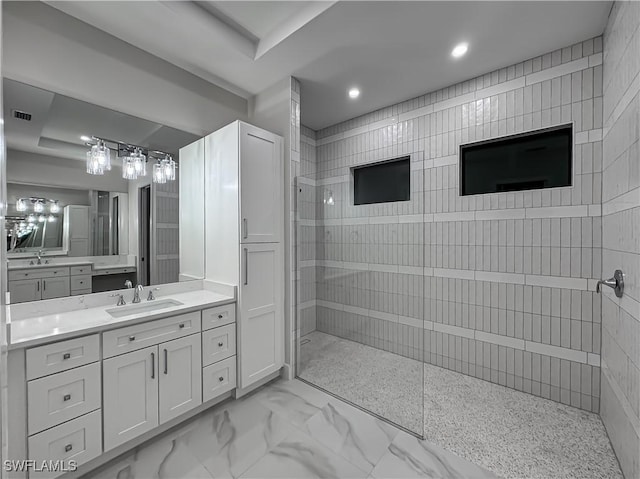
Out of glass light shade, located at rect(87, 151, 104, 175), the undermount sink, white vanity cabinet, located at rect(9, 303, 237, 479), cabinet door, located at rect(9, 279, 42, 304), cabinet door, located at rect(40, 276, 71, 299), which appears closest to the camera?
white vanity cabinet, located at rect(9, 303, 237, 479)

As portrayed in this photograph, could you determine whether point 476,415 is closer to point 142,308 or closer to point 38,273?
point 142,308

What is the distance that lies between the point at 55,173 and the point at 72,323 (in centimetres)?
105

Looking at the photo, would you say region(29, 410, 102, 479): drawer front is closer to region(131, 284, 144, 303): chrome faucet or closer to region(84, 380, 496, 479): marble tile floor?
region(84, 380, 496, 479): marble tile floor

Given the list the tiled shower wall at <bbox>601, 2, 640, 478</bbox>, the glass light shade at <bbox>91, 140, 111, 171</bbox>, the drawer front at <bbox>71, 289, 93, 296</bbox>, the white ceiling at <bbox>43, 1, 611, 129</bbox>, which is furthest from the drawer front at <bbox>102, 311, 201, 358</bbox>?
the tiled shower wall at <bbox>601, 2, 640, 478</bbox>

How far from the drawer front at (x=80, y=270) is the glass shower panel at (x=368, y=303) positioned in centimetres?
160

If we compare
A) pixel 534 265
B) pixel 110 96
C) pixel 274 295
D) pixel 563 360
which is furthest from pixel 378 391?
pixel 110 96

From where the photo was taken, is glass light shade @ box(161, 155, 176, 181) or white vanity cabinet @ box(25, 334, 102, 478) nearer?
white vanity cabinet @ box(25, 334, 102, 478)

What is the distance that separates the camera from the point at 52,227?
6.58 feet

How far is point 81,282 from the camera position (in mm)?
2059

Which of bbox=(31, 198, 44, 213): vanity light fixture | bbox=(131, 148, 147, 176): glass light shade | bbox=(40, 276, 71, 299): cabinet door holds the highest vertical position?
bbox=(131, 148, 147, 176): glass light shade

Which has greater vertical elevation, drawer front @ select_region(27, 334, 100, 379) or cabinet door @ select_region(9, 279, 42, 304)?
cabinet door @ select_region(9, 279, 42, 304)

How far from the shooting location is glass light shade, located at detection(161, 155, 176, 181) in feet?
8.13

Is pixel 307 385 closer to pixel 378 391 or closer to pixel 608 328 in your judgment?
pixel 378 391

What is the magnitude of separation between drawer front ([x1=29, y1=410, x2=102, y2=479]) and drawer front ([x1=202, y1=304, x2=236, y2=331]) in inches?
29.4
